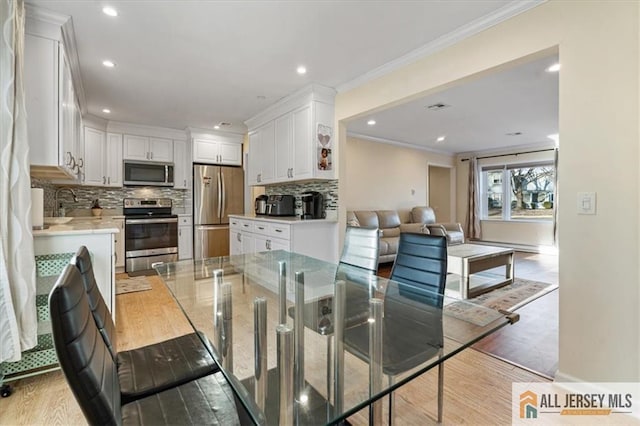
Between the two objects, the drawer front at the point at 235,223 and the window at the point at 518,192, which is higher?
the window at the point at 518,192

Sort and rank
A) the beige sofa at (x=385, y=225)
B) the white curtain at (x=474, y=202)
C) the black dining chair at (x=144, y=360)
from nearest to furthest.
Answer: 1. the black dining chair at (x=144, y=360)
2. the beige sofa at (x=385, y=225)
3. the white curtain at (x=474, y=202)

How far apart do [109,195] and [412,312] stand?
546 cm

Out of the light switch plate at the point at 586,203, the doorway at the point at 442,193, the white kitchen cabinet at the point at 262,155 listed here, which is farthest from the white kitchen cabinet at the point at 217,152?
the light switch plate at the point at 586,203

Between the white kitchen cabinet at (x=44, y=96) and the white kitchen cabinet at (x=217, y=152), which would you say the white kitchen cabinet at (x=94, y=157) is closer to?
the white kitchen cabinet at (x=217, y=152)

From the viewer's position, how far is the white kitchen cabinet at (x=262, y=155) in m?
4.39

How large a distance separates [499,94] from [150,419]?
4482mm

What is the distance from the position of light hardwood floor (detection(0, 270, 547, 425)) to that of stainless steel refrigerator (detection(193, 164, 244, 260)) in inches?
121

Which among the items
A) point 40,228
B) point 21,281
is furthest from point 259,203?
point 21,281

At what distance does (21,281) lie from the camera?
178 centimetres

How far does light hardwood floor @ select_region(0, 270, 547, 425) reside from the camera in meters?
1.64

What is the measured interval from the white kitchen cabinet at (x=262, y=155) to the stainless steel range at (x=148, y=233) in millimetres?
1673

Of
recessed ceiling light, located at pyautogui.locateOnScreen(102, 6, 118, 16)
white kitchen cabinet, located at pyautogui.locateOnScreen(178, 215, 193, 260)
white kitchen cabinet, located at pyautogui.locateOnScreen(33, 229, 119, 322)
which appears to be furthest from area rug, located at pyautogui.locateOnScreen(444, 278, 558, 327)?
white kitchen cabinet, located at pyautogui.locateOnScreen(178, 215, 193, 260)

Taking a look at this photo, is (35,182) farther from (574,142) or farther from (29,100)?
(574,142)

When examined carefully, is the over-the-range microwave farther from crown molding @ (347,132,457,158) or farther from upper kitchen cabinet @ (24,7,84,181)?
crown molding @ (347,132,457,158)
